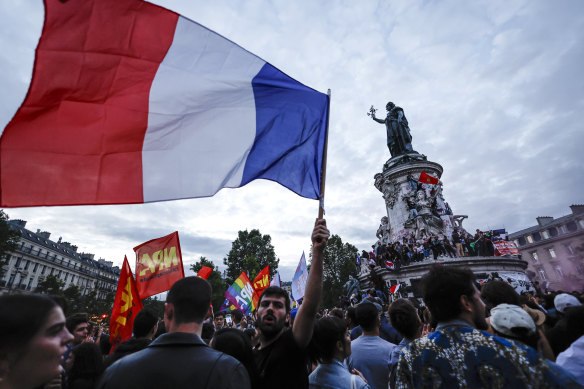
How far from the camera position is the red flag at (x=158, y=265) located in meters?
Result: 7.06

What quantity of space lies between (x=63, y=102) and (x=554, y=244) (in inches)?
2731

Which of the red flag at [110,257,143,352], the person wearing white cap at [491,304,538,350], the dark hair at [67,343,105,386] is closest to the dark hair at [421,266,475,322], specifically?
the person wearing white cap at [491,304,538,350]

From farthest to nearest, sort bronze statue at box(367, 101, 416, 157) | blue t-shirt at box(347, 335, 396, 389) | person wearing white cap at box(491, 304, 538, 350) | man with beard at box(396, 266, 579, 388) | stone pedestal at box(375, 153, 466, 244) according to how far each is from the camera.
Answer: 1. bronze statue at box(367, 101, 416, 157)
2. stone pedestal at box(375, 153, 466, 244)
3. blue t-shirt at box(347, 335, 396, 389)
4. person wearing white cap at box(491, 304, 538, 350)
5. man with beard at box(396, 266, 579, 388)

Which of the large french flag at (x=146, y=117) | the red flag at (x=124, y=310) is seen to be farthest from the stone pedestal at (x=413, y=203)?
the large french flag at (x=146, y=117)

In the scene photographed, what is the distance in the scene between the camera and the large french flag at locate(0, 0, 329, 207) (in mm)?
2666

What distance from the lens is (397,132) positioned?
27.4 meters

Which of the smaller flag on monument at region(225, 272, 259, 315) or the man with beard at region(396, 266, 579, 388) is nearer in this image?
the man with beard at region(396, 266, 579, 388)

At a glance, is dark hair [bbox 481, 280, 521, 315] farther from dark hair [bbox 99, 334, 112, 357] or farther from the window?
the window

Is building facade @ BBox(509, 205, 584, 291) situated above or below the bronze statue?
below

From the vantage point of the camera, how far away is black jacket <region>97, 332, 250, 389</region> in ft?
5.57

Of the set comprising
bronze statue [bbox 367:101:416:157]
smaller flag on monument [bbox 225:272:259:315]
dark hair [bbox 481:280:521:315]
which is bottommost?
dark hair [bbox 481:280:521:315]

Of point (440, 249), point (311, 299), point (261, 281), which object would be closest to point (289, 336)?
point (311, 299)

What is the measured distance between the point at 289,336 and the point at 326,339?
0.52m

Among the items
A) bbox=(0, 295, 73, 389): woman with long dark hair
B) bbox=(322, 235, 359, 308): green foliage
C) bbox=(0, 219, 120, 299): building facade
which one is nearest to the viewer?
bbox=(0, 295, 73, 389): woman with long dark hair
